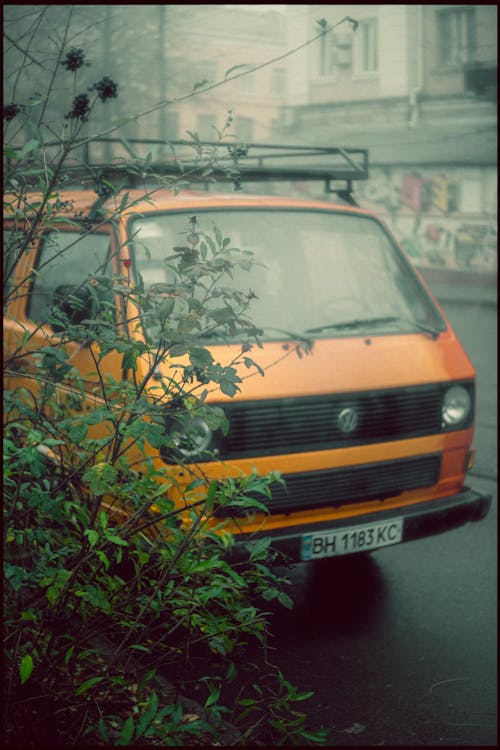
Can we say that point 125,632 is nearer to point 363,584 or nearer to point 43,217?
point 43,217

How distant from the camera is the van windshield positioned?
4516 mm

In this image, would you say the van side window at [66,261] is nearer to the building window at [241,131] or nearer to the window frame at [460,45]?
the building window at [241,131]

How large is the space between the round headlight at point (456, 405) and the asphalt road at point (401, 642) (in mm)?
944

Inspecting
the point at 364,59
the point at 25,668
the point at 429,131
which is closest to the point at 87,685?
the point at 25,668

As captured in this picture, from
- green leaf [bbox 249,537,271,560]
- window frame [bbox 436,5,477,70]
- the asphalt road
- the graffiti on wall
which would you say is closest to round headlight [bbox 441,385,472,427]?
the asphalt road

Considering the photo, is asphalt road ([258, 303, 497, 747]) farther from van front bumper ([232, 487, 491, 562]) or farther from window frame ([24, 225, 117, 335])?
window frame ([24, 225, 117, 335])

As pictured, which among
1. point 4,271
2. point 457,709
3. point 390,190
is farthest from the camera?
point 390,190

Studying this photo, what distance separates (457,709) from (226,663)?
4.92ft

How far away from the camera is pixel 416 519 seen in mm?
4648

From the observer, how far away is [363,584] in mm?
5234

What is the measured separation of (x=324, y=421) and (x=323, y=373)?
0.73 ft

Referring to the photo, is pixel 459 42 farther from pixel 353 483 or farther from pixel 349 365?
pixel 353 483

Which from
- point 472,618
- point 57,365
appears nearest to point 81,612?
point 57,365

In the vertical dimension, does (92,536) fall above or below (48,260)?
below
